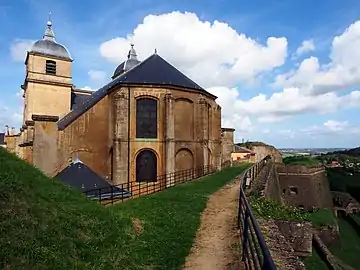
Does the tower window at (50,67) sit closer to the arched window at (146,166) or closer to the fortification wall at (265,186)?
the arched window at (146,166)


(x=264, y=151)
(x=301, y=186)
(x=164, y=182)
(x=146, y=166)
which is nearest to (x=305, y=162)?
(x=301, y=186)

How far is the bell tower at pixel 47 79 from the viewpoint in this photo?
116ft

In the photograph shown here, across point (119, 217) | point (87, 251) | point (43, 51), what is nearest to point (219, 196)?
point (119, 217)

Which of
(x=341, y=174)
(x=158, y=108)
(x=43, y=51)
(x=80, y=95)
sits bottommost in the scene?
(x=341, y=174)

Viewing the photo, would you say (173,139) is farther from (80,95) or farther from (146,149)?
(80,95)

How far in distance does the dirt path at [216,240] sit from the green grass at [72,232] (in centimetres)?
25

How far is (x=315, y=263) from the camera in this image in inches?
642

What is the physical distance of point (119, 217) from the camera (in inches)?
364

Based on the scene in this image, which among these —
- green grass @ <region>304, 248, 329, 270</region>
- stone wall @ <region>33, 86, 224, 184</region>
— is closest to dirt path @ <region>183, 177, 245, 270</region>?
green grass @ <region>304, 248, 329, 270</region>

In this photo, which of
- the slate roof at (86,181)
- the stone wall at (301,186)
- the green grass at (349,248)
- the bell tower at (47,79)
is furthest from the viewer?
the bell tower at (47,79)

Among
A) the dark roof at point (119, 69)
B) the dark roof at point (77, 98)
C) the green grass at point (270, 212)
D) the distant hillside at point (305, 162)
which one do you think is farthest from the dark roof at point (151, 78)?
the distant hillside at point (305, 162)

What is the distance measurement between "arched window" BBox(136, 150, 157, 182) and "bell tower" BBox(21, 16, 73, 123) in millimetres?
15838

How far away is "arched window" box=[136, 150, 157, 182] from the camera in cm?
2367

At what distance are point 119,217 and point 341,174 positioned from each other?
164ft
